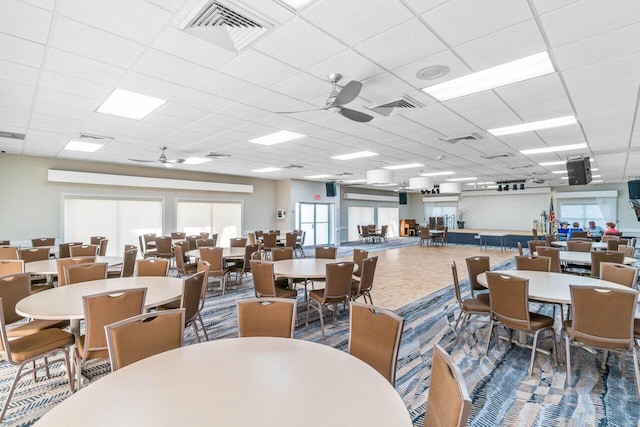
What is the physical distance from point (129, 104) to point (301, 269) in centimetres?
327

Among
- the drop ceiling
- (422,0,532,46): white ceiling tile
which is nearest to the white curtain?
the drop ceiling

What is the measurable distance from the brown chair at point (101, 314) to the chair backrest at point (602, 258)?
6.69m

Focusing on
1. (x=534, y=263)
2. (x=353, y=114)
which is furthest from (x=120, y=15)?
(x=534, y=263)

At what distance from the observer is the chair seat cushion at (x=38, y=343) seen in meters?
2.52

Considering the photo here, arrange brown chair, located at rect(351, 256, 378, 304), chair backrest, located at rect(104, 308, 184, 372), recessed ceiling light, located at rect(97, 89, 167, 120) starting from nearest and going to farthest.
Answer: chair backrest, located at rect(104, 308, 184, 372), recessed ceiling light, located at rect(97, 89, 167, 120), brown chair, located at rect(351, 256, 378, 304)

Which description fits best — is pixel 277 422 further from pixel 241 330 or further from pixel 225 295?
pixel 225 295

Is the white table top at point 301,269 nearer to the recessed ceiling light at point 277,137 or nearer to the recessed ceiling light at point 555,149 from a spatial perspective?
the recessed ceiling light at point 277,137

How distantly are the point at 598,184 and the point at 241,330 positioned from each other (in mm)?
21086

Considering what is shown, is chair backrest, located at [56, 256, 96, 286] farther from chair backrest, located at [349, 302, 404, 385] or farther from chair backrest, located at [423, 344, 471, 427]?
chair backrest, located at [423, 344, 471, 427]

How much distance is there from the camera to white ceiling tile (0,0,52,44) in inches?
88.1

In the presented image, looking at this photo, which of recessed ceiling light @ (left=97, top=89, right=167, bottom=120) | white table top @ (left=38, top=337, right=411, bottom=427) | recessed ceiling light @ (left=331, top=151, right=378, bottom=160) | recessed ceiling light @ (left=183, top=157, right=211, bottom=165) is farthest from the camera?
recessed ceiling light @ (left=183, top=157, right=211, bottom=165)

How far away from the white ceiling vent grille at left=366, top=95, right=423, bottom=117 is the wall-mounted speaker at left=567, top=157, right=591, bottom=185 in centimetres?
546

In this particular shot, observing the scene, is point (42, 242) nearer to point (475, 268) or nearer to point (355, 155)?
point (355, 155)

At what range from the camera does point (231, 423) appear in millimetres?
1159
